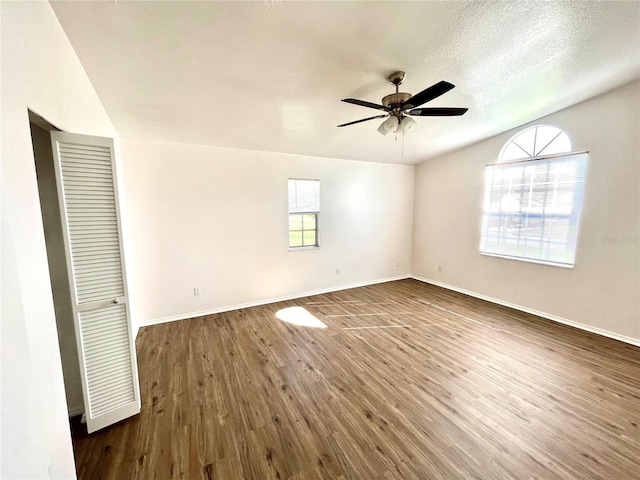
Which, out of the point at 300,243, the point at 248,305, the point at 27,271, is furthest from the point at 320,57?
the point at 248,305

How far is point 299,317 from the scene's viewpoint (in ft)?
12.2

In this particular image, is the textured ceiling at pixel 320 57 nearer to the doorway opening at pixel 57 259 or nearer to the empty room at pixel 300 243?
the empty room at pixel 300 243

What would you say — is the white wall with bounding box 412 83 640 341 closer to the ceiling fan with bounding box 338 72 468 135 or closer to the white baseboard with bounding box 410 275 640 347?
the white baseboard with bounding box 410 275 640 347

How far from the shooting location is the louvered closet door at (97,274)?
5.14 feet

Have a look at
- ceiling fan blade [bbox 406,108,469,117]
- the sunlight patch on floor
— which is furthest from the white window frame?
ceiling fan blade [bbox 406,108,469,117]

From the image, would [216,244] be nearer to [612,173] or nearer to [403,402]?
[403,402]

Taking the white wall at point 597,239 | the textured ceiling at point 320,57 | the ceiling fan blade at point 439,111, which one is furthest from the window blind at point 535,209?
the ceiling fan blade at point 439,111

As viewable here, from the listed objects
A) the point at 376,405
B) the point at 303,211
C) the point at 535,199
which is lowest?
the point at 376,405

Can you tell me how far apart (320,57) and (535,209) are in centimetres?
381

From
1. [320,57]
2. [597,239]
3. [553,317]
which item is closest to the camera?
[320,57]

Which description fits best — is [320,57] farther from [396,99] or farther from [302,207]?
[302,207]

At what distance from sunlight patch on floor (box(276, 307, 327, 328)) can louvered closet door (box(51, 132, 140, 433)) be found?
199 centimetres

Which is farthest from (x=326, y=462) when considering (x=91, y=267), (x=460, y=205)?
(x=460, y=205)

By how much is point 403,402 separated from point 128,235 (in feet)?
11.7
